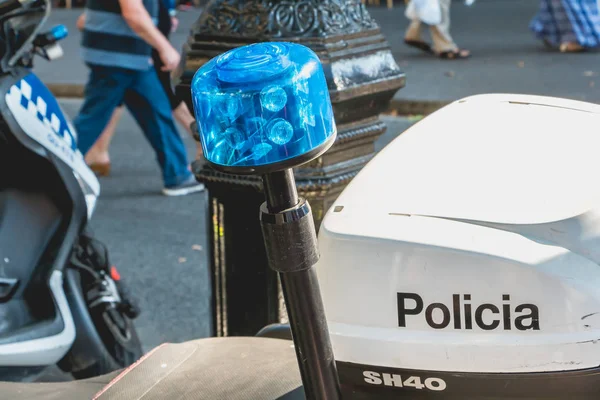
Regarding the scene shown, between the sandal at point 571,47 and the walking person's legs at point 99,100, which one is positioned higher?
the walking person's legs at point 99,100

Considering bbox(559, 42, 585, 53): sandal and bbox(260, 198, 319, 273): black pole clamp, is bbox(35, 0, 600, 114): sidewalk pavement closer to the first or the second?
bbox(559, 42, 585, 53): sandal

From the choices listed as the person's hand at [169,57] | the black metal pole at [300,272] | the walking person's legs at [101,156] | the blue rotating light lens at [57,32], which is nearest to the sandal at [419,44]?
the walking person's legs at [101,156]

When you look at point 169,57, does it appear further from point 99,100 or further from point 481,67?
point 481,67

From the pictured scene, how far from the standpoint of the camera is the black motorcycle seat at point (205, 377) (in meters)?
1.48

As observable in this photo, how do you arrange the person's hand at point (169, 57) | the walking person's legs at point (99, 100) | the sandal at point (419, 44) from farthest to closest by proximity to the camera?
1. the sandal at point (419, 44)
2. the walking person's legs at point (99, 100)
3. the person's hand at point (169, 57)

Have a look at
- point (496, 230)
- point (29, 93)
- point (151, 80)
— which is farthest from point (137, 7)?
point (496, 230)

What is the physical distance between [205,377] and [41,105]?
5.16ft

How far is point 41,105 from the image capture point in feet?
9.36

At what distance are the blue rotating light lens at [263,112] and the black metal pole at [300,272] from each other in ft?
0.17

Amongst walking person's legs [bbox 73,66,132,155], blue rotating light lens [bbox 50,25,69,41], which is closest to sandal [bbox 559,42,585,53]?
walking person's legs [bbox 73,66,132,155]

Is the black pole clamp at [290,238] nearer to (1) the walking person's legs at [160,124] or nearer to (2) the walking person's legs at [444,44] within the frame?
(1) the walking person's legs at [160,124]

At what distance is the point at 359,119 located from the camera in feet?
7.41

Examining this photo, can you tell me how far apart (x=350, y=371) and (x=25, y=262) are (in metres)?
1.57

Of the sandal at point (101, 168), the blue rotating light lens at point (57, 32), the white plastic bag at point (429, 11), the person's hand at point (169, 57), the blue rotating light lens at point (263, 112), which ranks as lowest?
the white plastic bag at point (429, 11)
